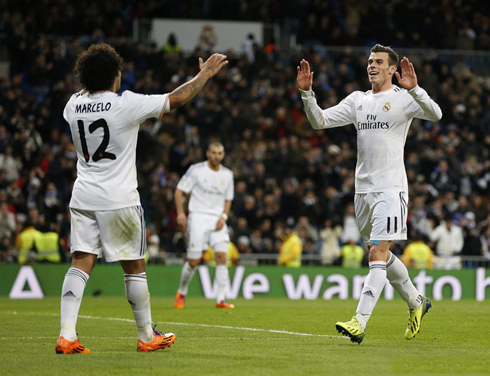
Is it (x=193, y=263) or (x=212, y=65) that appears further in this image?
(x=193, y=263)

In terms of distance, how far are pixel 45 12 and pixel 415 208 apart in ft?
40.1

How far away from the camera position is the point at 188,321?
11.9 metres

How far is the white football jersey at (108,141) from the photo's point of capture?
7543 millimetres

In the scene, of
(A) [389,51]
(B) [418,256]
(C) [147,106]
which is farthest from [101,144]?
(B) [418,256]

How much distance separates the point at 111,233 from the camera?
24.8ft

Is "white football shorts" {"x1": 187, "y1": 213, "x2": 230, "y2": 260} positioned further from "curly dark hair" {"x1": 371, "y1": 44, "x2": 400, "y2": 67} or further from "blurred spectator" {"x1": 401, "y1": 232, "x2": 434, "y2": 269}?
"blurred spectator" {"x1": 401, "y1": 232, "x2": 434, "y2": 269}

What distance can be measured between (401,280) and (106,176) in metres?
3.53

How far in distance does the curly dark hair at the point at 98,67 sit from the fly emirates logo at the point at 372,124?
2.87m

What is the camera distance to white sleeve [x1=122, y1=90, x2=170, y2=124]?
7492 millimetres

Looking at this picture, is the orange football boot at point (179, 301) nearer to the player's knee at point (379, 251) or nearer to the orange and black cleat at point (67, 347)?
the player's knee at point (379, 251)

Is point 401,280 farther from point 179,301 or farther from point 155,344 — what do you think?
point 179,301

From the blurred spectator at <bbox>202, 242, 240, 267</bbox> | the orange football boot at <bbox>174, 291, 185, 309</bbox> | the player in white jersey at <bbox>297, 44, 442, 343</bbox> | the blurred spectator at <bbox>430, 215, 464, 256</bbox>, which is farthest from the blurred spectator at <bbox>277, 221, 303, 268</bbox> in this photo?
the player in white jersey at <bbox>297, 44, 442, 343</bbox>

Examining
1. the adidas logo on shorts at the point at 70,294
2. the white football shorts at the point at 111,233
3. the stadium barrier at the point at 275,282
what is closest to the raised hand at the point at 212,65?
the white football shorts at the point at 111,233

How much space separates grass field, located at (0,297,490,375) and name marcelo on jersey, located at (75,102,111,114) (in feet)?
6.57
